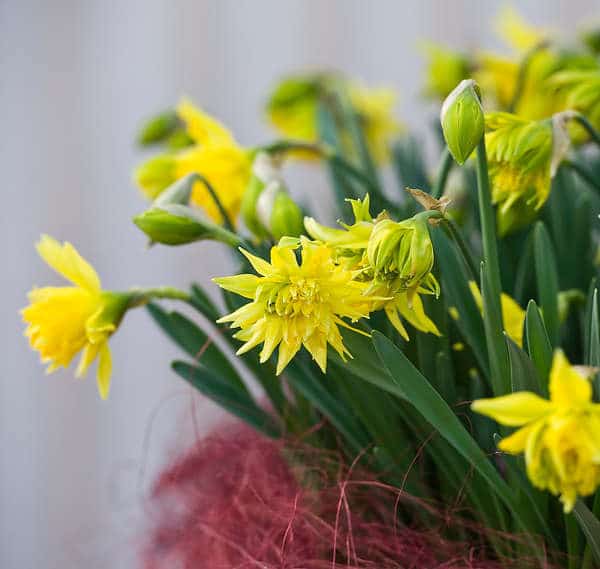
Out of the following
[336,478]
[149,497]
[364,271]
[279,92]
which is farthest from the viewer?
[279,92]

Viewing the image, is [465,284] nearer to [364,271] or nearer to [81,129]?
[364,271]

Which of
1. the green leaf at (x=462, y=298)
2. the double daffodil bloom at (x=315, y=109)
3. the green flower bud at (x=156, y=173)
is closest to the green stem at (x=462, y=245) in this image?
the green leaf at (x=462, y=298)

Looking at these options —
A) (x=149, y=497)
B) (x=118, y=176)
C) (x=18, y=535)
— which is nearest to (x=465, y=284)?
(x=149, y=497)

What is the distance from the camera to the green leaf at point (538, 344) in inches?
13.4

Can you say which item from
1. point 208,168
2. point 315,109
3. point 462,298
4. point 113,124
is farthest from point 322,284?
point 113,124

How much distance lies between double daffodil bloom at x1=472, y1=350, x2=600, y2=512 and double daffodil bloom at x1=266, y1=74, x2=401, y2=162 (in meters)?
0.49

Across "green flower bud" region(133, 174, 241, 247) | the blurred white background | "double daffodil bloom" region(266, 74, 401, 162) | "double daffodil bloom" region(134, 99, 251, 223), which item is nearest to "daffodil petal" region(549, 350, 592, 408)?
"green flower bud" region(133, 174, 241, 247)

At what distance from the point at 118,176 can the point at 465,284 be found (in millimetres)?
1147

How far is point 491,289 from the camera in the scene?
0.36 m

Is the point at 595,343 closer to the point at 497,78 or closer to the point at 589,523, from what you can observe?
the point at 589,523

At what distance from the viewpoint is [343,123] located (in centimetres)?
79

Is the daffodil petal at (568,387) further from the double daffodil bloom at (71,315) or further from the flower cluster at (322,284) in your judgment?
the double daffodil bloom at (71,315)

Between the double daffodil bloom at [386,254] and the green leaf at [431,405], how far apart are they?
0.07 ft

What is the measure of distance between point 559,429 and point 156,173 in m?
0.35
